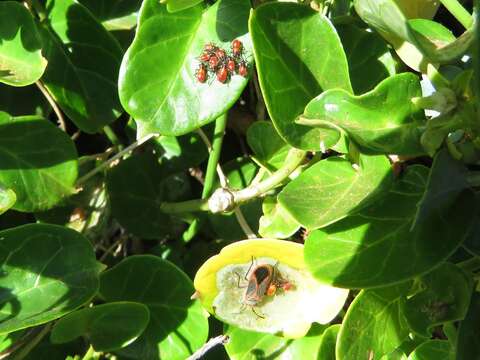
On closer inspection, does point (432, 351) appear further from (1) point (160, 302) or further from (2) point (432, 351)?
(1) point (160, 302)

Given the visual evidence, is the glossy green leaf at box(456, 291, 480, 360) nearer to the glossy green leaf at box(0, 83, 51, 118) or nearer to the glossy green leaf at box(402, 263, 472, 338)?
the glossy green leaf at box(402, 263, 472, 338)

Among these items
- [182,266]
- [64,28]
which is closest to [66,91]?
[64,28]

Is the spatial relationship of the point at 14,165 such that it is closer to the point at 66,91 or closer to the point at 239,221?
the point at 66,91

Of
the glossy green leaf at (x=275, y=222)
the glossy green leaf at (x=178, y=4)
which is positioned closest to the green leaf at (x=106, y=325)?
the glossy green leaf at (x=275, y=222)

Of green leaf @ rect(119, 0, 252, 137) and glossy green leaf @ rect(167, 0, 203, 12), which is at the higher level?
glossy green leaf @ rect(167, 0, 203, 12)

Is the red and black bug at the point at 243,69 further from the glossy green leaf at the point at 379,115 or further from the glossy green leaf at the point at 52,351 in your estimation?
the glossy green leaf at the point at 52,351

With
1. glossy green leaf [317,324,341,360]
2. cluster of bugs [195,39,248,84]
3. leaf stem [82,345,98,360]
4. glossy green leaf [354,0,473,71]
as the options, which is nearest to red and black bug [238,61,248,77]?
cluster of bugs [195,39,248,84]
